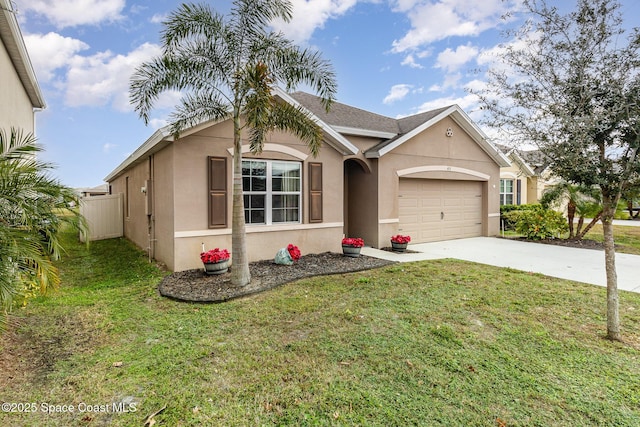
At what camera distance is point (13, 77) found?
9.09m

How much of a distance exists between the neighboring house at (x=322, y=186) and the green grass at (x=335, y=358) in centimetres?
258

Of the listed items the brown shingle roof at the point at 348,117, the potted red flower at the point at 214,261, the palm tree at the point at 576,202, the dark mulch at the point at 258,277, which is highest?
the brown shingle roof at the point at 348,117

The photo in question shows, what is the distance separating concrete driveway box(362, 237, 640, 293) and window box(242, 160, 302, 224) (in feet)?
10.1

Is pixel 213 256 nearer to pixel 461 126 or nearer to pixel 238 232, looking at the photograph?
pixel 238 232

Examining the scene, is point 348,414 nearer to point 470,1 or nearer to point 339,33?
point 470,1

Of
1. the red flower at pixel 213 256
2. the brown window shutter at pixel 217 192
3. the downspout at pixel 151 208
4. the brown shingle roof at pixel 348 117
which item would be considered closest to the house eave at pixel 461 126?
the brown shingle roof at pixel 348 117

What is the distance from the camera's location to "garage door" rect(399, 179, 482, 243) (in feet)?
40.2

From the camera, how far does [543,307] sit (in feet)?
18.1

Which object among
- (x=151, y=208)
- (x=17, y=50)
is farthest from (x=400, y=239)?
(x=17, y=50)

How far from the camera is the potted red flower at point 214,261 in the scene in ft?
24.0

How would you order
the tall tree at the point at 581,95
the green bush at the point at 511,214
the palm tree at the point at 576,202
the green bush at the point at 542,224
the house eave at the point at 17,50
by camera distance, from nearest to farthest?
1. the tall tree at the point at 581,95
2. the house eave at the point at 17,50
3. the palm tree at the point at 576,202
4. the green bush at the point at 542,224
5. the green bush at the point at 511,214

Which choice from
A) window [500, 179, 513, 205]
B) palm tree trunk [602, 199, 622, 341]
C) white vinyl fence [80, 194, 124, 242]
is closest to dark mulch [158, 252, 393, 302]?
palm tree trunk [602, 199, 622, 341]

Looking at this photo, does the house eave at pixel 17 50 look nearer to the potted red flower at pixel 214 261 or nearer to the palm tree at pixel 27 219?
the palm tree at pixel 27 219

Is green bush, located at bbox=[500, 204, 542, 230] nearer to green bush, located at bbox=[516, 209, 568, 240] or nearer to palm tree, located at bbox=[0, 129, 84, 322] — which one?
green bush, located at bbox=[516, 209, 568, 240]
